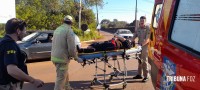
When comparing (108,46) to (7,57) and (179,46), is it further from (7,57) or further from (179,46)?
(179,46)

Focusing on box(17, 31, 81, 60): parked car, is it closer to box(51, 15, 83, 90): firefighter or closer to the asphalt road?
the asphalt road

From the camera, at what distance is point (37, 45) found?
14266 mm

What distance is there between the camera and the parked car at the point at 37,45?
13938 millimetres

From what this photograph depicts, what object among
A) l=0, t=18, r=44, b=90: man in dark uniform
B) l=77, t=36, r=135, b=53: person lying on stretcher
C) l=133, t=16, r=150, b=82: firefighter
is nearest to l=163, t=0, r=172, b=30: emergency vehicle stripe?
l=0, t=18, r=44, b=90: man in dark uniform

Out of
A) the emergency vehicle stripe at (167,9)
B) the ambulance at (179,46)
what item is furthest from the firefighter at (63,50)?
the emergency vehicle stripe at (167,9)

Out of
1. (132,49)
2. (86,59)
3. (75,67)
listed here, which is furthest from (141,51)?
(75,67)

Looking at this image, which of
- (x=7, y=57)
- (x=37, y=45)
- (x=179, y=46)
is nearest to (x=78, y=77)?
(x=37, y=45)

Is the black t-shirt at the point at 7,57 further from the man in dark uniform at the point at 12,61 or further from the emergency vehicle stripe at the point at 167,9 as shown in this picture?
the emergency vehicle stripe at the point at 167,9

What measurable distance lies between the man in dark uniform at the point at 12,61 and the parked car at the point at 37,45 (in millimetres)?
10012

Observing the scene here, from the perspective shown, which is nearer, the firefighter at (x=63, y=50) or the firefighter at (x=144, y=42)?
the firefighter at (x=63, y=50)

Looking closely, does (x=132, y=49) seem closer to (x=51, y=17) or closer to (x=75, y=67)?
(x=75, y=67)

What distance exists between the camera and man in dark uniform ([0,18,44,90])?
145 inches

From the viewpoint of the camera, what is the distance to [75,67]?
12.9m

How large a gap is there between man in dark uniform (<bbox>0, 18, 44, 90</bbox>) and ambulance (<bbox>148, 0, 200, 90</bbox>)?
140 cm
